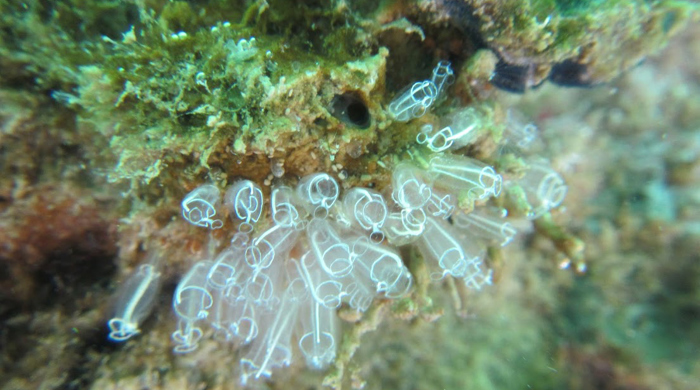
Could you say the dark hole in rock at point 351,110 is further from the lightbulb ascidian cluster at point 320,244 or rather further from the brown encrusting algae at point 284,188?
the lightbulb ascidian cluster at point 320,244

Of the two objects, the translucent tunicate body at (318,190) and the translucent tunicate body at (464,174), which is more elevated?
the translucent tunicate body at (464,174)

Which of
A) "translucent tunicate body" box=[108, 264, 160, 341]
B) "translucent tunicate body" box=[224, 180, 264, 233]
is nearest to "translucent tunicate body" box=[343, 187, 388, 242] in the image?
"translucent tunicate body" box=[224, 180, 264, 233]

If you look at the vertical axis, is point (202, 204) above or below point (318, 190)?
below

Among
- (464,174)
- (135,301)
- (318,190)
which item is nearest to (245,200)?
(318,190)

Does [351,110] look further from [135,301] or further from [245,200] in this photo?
[135,301]

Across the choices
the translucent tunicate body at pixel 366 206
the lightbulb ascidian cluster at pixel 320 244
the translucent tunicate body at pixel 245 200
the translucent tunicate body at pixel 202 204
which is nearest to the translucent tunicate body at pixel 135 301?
the lightbulb ascidian cluster at pixel 320 244

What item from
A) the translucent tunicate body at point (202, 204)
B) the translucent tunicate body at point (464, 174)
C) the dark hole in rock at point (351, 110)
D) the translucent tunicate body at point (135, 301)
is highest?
the dark hole in rock at point (351, 110)

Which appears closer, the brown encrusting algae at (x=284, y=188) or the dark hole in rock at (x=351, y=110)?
the brown encrusting algae at (x=284, y=188)
